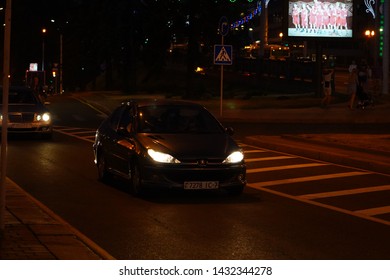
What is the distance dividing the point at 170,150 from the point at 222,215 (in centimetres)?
Result: 173

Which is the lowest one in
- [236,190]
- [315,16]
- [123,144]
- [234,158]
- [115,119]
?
[236,190]

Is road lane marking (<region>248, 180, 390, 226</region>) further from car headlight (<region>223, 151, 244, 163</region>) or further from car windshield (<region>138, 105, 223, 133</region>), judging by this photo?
car windshield (<region>138, 105, 223, 133</region>)

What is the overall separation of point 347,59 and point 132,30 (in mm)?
71355

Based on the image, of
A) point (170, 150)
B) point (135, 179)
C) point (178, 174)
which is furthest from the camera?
point (135, 179)

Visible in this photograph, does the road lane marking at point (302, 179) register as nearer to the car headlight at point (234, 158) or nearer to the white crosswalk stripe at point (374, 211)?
the car headlight at point (234, 158)

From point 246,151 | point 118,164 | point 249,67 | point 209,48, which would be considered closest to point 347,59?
point 249,67

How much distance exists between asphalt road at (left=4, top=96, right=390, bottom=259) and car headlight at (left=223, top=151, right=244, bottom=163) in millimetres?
622

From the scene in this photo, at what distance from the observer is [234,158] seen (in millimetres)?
14781

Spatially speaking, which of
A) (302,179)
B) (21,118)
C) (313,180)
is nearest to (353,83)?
(21,118)

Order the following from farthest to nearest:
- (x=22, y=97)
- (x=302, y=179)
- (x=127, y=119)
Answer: (x=22, y=97)
(x=302, y=179)
(x=127, y=119)

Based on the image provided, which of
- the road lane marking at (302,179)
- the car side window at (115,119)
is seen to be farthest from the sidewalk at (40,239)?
the road lane marking at (302,179)

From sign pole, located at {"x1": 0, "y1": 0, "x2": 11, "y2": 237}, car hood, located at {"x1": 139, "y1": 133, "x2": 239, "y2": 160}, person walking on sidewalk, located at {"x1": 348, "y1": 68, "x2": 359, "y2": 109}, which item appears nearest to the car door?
car hood, located at {"x1": 139, "y1": 133, "x2": 239, "y2": 160}

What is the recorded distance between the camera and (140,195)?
15.0m

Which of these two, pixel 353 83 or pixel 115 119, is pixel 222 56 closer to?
pixel 353 83
